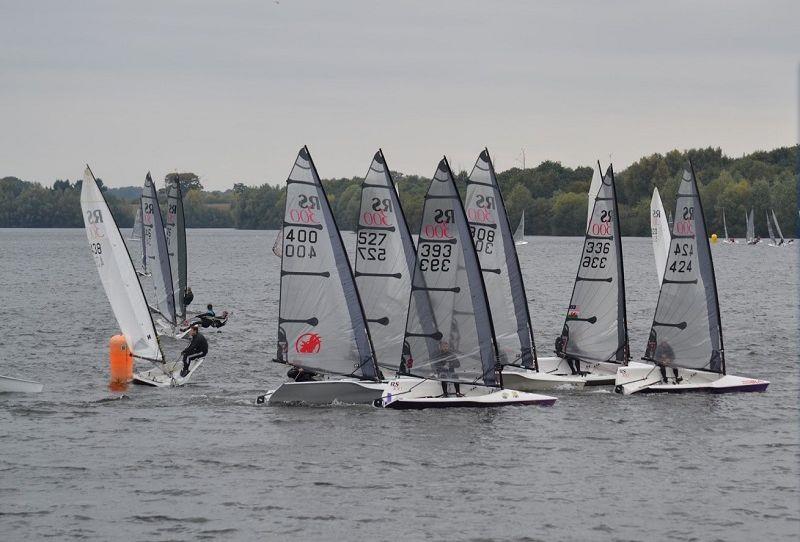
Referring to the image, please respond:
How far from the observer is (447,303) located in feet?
108

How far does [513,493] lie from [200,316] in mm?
27710

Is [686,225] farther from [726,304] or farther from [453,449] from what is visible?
[726,304]

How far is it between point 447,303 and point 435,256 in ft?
4.20

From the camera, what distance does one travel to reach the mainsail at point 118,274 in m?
36.8

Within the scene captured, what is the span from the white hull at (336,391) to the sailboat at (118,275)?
5.73 metres

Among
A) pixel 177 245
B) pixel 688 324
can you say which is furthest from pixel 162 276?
pixel 688 324

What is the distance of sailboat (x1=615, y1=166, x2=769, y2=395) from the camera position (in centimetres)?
3659

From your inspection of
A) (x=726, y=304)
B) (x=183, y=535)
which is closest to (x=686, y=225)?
(x=183, y=535)

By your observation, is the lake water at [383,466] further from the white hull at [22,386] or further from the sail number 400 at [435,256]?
the sail number 400 at [435,256]

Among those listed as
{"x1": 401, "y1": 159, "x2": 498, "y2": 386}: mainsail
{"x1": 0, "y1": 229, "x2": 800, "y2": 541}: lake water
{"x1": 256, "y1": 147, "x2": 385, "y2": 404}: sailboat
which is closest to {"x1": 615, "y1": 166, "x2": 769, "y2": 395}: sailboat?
{"x1": 0, "y1": 229, "x2": 800, "y2": 541}: lake water

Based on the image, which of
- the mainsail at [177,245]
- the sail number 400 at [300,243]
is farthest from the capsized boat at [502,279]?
the mainsail at [177,245]

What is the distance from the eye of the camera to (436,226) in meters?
32.7

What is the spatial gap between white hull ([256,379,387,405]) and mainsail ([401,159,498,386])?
4.17 ft

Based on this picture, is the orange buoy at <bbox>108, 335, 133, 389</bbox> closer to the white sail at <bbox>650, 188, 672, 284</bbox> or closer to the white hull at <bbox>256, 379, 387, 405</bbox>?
the white hull at <bbox>256, 379, 387, 405</bbox>
